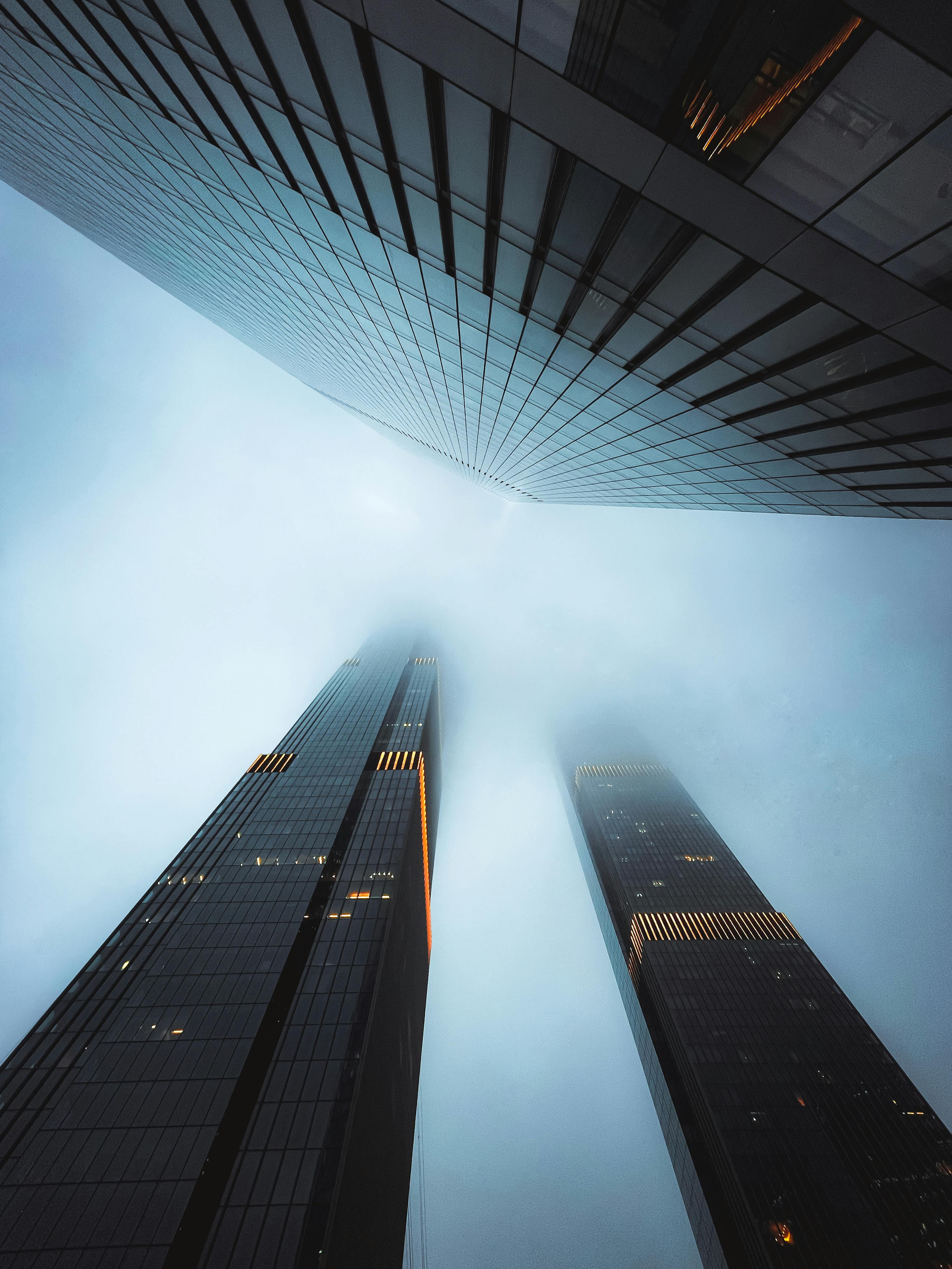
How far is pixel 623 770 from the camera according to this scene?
565ft

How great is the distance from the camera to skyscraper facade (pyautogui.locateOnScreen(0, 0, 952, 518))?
646cm

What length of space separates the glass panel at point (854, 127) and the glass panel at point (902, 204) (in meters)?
0.19

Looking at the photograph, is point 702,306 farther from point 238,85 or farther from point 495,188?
point 238,85

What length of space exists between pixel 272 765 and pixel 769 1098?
90.4 meters

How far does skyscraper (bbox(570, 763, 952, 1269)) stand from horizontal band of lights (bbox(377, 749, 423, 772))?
5414cm

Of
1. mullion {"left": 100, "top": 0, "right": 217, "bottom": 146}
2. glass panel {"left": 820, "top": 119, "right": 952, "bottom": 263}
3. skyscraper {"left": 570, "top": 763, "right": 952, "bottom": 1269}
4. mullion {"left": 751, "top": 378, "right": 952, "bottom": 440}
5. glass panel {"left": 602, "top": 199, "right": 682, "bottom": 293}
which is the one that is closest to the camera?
glass panel {"left": 820, "top": 119, "right": 952, "bottom": 263}

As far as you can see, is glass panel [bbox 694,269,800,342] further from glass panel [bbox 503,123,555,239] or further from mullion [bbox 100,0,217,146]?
mullion [bbox 100,0,217,146]

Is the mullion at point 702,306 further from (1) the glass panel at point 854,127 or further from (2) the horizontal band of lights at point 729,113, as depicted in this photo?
(2) the horizontal band of lights at point 729,113

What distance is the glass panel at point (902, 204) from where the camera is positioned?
6359 mm

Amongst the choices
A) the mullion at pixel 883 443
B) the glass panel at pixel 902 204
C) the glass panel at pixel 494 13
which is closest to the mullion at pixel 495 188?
the glass panel at pixel 494 13

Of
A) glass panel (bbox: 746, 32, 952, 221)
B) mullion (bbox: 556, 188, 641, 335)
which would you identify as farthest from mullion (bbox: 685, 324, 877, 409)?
mullion (bbox: 556, 188, 641, 335)

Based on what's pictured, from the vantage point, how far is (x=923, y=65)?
547cm

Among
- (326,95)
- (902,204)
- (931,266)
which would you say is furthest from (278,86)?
(931,266)

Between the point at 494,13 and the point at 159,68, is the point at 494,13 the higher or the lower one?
the lower one
